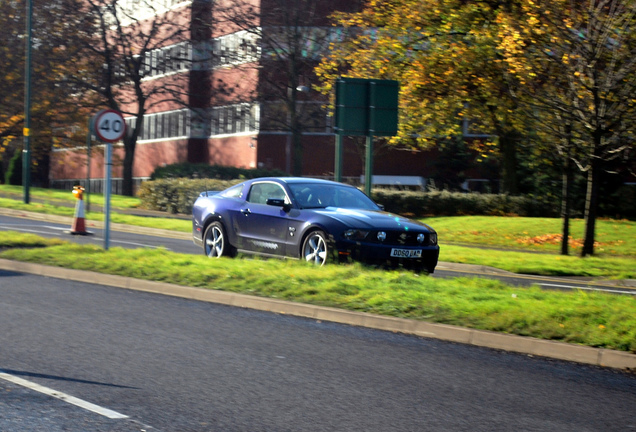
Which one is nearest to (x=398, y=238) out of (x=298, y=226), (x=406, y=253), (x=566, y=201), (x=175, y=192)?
(x=406, y=253)

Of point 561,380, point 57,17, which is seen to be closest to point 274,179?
Answer: point 561,380

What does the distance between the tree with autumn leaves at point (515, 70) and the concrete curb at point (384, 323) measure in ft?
36.1

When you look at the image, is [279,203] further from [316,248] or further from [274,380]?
[274,380]

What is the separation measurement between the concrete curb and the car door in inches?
105

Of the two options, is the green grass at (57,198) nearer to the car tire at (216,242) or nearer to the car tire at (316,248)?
the car tire at (216,242)

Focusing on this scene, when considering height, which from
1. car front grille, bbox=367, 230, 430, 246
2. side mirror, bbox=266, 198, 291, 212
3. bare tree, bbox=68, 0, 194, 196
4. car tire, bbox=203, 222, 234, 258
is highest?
bare tree, bbox=68, 0, 194, 196

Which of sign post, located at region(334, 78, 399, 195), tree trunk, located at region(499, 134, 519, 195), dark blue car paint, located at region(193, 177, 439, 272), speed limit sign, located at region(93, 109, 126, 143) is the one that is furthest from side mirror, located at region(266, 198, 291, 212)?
tree trunk, located at region(499, 134, 519, 195)

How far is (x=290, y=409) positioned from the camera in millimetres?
5664

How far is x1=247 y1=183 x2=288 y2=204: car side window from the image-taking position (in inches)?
558

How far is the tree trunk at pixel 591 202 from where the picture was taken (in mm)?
19609

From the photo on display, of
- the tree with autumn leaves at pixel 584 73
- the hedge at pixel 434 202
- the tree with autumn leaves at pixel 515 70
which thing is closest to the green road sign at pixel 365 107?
the tree with autumn leaves at pixel 584 73

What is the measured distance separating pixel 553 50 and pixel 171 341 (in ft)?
50.6

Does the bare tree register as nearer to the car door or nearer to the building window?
the building window

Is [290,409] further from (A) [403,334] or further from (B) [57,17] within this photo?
(B) [57,17]
